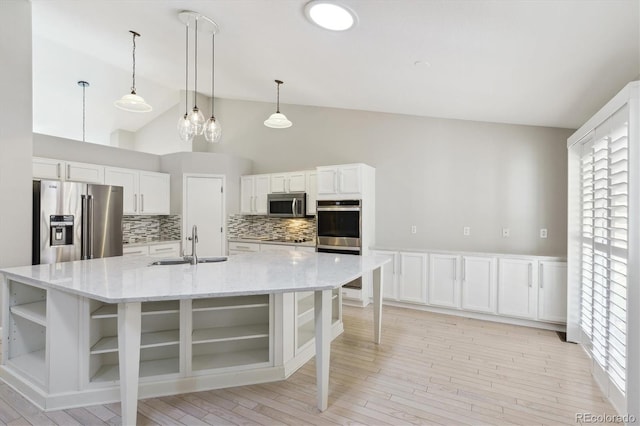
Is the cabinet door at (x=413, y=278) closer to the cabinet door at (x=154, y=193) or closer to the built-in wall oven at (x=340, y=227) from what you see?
the built-in wall oven at (x=340, y=227)

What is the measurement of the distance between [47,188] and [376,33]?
3.78 m

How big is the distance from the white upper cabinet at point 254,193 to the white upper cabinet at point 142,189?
1.24 meters

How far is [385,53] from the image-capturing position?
2.64 metres

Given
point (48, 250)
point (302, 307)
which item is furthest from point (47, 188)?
point (302, 307)

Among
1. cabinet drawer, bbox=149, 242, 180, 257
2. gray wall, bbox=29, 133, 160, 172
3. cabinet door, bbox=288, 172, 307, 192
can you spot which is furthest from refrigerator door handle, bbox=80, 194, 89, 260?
cabinet door, bbox=288, 172, 307, 192

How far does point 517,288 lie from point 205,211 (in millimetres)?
4619

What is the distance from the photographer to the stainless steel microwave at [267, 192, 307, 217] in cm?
486

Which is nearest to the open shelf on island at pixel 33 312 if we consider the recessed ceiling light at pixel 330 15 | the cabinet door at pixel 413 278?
the recessed ceiling light at pixel 330 15

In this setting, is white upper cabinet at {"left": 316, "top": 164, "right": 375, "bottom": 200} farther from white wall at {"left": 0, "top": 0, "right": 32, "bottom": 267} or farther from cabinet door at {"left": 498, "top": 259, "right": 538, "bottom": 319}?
white wall at {"left": 0, "top": 0, "right": 32, "bottom": 267}

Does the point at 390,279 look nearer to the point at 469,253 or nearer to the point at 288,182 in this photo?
the point at 469,253

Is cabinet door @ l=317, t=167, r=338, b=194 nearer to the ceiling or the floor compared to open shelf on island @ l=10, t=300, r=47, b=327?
nearer to the ceiling

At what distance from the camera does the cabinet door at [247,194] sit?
5.44m

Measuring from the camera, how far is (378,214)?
463cm

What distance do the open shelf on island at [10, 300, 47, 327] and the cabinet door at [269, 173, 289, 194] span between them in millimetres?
3316
